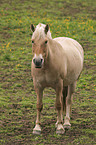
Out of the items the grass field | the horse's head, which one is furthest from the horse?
the grass field

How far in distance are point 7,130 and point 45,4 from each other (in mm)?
18474

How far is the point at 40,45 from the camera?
559 cm

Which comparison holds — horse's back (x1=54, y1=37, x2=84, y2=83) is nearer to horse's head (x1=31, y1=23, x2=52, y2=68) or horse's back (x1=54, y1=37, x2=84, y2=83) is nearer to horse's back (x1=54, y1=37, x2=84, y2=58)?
horse's back (x1=54, y1=37, x2=84, y2=58)

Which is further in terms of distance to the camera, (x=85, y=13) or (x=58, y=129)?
(x=85, y=13)

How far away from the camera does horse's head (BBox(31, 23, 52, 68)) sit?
17.8 ft

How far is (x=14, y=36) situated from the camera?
16656mm

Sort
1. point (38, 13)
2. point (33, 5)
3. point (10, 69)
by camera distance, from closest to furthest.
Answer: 1. point (10, 69)
2. point (38, 13)
3. point (33, 5)

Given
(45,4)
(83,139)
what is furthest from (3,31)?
(83,139)

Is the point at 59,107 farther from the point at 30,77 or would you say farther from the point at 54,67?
the point at 30,77

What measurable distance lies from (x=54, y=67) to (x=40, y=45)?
0.68 metres

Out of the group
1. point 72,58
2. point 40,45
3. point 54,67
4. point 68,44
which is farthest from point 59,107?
point 68,44

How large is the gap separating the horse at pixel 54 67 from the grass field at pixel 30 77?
1.47 ft

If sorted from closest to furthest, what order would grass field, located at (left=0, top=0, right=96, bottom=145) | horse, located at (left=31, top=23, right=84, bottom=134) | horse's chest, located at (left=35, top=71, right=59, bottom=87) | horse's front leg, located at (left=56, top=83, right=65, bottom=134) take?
horse, located at (left=31, top=23, right=84, bottom=134) → horse's chest, located at (left=35, top=71, right=59, bottom=87) → horse's front leg, located at (left=56, top=83, right=65, bottom=134) → grass field, located at (left=0, top=0, right=96, bottom=145)

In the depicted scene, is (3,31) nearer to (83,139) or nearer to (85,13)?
(85,13)
